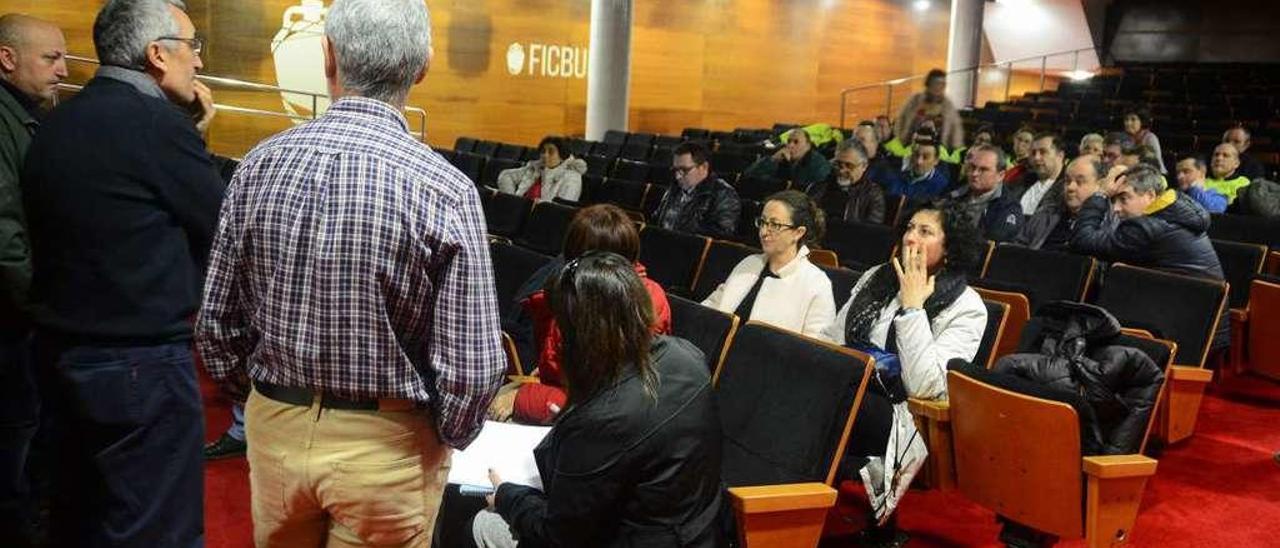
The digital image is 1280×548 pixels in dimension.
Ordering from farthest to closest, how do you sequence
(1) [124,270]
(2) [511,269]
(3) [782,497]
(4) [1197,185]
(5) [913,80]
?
(5) [913,80], (4) [1197,185], (2) [511,269], (3) [782,497], (1) [124,270]

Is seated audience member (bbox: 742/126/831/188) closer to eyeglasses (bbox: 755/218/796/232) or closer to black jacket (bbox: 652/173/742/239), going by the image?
black jacket (bbox: 652/173/742/239)

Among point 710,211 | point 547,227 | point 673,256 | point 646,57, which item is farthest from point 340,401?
point 646,57

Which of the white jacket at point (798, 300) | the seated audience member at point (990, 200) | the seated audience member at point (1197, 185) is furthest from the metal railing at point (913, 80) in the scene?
the white jacket at point (798, 300)

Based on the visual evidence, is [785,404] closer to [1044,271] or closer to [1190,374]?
[1190,374]

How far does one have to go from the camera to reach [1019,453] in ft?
8.93

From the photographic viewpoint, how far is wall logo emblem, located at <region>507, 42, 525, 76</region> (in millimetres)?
12484

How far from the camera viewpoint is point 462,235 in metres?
1.39

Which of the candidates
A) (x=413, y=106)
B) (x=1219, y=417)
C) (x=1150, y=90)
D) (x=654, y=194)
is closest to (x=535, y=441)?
(x=1219, y=417)

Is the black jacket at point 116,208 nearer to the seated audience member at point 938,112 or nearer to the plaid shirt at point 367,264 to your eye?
the plaid shirt at point 367,264

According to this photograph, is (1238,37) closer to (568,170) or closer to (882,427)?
(568,170)

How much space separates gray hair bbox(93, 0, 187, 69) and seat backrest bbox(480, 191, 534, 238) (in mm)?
4203

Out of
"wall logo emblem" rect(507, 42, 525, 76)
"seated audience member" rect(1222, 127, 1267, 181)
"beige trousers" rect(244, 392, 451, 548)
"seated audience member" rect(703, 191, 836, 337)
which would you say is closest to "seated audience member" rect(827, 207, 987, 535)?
"seated audience member" rect(703, 191, 836, 337)

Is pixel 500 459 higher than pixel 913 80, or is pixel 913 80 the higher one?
pixel 913 80

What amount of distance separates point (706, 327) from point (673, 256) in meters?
1.85
